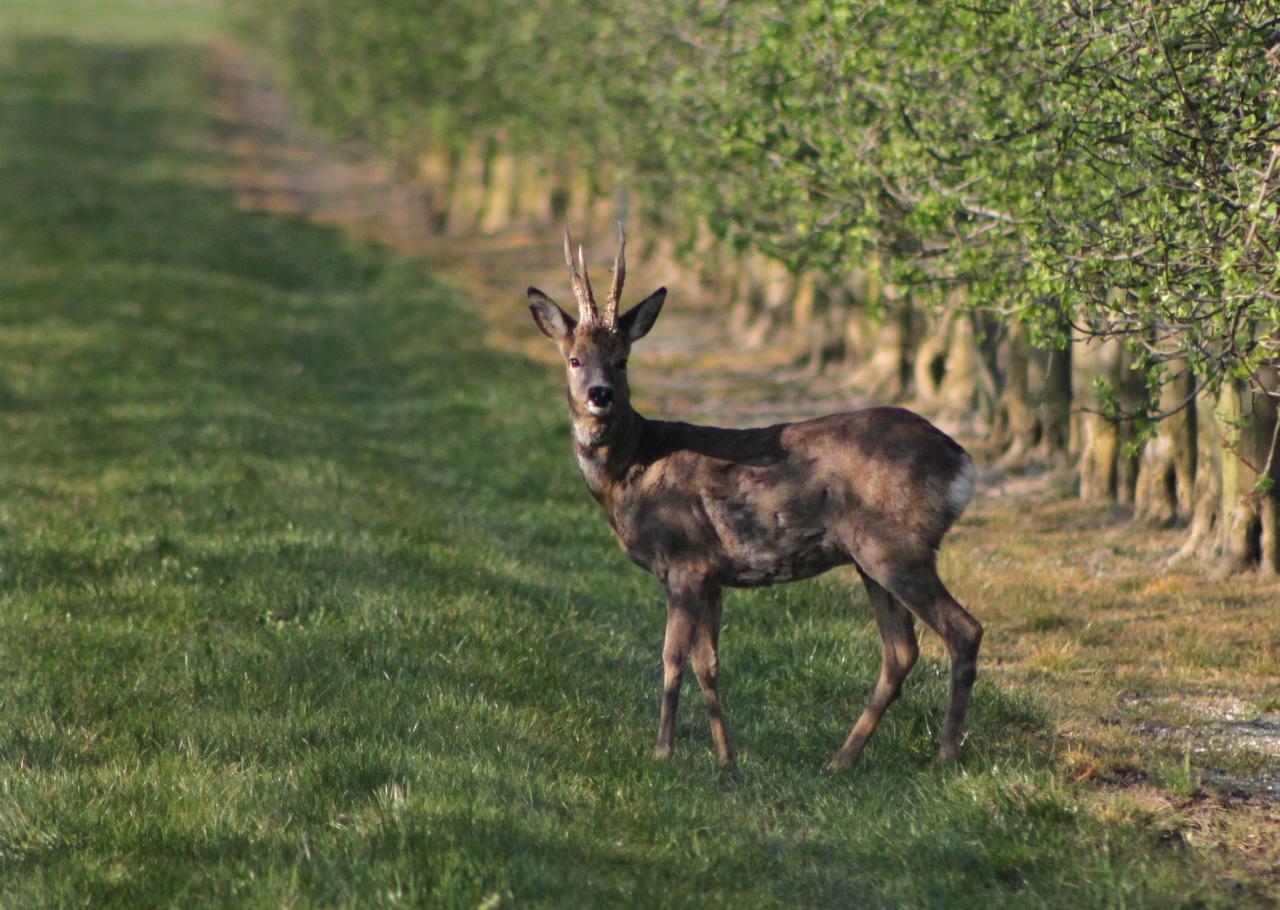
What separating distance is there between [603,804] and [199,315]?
22.7 m

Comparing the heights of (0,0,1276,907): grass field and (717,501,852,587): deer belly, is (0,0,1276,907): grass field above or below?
below

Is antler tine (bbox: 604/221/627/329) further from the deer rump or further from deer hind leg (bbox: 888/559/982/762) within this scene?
deer hind leg (bbox: 888/559/982/762)

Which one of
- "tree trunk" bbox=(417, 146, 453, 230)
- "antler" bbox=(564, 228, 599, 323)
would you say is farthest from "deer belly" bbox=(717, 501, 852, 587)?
"tree trunk" bbox=(417, 146, 453, 230)

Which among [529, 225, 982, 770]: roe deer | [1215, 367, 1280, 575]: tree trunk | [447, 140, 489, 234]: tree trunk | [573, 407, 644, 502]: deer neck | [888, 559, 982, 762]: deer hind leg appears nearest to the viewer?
[888, 559, 982, 762]: deer hind leg

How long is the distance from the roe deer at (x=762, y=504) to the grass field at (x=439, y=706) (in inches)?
24.1

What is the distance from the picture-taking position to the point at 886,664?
918cm

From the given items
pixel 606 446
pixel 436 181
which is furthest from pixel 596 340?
pixel 436 181

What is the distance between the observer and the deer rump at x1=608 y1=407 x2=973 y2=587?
8.84 m

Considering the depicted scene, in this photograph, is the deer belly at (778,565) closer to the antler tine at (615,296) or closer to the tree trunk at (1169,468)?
the antler tine at (615,296)

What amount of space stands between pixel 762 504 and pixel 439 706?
2257mm

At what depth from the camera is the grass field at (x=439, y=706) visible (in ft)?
23.7

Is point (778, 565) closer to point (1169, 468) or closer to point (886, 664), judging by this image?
point (886, 664)

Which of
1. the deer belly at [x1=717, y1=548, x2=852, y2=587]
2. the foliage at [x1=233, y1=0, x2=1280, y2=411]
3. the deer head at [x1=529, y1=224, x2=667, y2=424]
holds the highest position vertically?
the foliage at [x1=233, y1=0, x2=1280, y2=411]

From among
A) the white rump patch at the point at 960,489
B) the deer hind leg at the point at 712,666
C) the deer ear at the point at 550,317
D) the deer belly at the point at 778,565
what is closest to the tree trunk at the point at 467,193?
the deer ear at the point at 550,317
